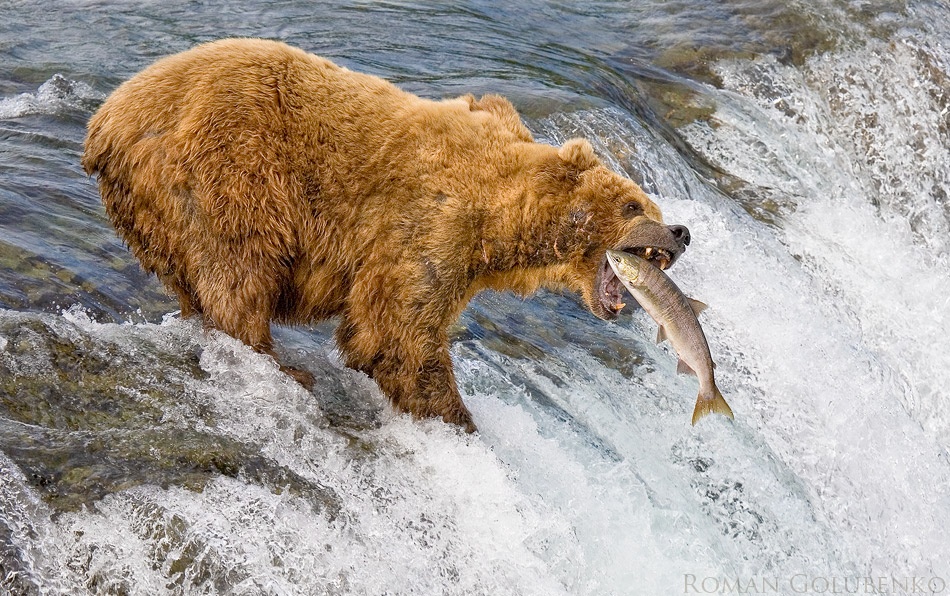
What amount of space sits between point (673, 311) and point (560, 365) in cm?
182

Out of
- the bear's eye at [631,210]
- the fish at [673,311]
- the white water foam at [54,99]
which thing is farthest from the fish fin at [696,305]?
the white water foam at [54,99]

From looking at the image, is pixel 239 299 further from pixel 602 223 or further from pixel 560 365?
pixel 560 365

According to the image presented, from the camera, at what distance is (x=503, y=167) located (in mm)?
4781

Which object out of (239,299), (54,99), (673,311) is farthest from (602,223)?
(54,99)

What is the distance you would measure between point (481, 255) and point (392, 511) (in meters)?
1.24

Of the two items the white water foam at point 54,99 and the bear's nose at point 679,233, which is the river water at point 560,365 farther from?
the bear's nose at point 679,233

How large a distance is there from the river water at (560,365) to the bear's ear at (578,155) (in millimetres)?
1327

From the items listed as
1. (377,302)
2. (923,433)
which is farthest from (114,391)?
(923,433)

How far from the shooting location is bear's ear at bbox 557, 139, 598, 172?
4785 millimetres

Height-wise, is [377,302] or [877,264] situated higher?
[377,302]

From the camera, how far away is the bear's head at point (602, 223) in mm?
4648

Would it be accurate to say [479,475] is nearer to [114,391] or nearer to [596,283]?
[596,283]

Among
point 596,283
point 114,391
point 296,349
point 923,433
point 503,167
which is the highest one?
point 503,167

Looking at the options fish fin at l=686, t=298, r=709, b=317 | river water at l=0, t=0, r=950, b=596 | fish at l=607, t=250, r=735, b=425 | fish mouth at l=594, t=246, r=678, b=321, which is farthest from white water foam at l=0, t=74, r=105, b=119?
fish fin at l=686, t=298, r=709, b=317
